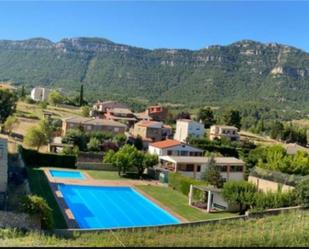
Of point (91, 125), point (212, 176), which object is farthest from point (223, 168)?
point (91, 125)

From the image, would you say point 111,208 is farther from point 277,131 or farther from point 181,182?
point 277,131

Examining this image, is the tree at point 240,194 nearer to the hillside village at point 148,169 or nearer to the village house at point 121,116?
the hillside village at point 148,169

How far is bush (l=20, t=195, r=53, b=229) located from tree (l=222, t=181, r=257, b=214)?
578 inches

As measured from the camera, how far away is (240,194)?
33.4m

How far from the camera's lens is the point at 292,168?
48094 mm

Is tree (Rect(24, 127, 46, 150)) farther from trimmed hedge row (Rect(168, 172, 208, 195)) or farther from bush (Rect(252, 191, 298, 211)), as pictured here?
bush (Rect(252, 191, 298, 211))

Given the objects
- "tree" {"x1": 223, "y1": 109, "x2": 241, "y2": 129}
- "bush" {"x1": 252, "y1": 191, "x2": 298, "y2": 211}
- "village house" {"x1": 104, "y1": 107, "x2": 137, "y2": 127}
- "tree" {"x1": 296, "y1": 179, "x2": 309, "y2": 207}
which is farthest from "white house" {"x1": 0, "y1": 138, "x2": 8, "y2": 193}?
"tree" {"x1": 223, "y1": 109, "x2": 241, "y2": 129}

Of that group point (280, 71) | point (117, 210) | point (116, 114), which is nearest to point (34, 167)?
point (117, 210)

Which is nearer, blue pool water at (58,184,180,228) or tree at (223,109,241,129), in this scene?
blue pool water at (58,184,180,228)

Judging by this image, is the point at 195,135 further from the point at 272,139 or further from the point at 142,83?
the point at 142,83

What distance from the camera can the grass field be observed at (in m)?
21.6

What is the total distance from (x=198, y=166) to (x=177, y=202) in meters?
12.6

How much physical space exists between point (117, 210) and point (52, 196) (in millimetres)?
5103

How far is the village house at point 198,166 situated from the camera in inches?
1886
